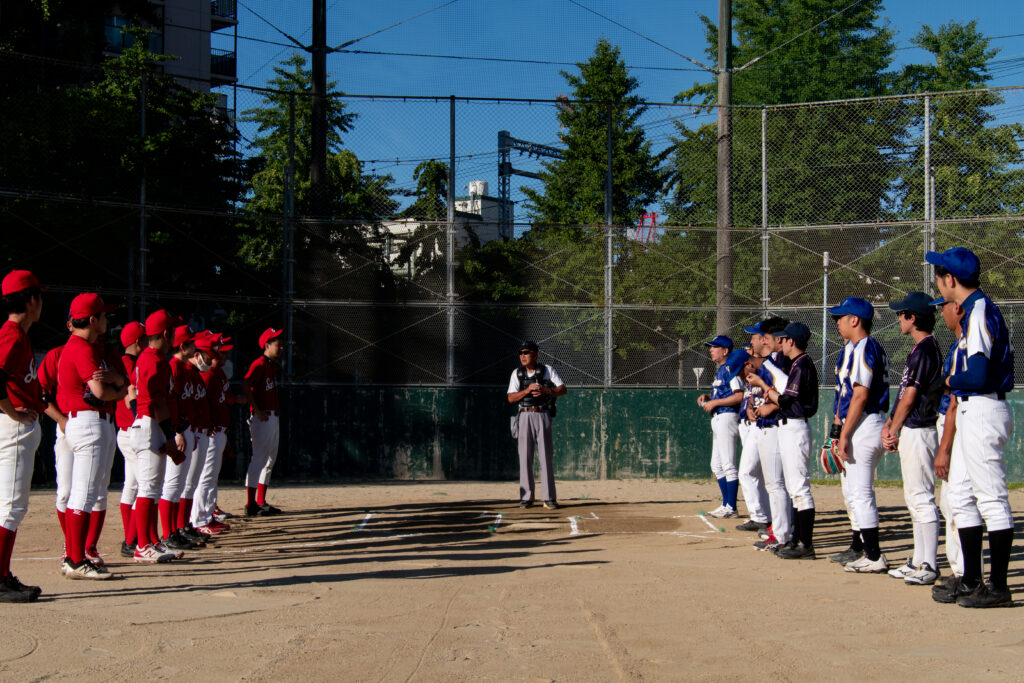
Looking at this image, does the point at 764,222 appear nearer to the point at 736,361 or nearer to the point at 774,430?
the point at 736,361

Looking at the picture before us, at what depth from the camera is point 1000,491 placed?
→ 5.98 m

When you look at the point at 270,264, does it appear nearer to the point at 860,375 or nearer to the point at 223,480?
the point at 223,480

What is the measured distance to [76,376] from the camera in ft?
22.4

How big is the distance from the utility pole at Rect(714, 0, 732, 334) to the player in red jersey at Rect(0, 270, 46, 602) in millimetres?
12141

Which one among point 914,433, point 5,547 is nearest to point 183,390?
point 5,547

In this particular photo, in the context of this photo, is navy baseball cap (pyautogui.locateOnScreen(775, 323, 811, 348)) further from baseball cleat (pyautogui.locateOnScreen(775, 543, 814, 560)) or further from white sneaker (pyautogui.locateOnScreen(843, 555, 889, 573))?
white sneaker (pyautogui.locateOnScreen(843, 555, 889, 573))

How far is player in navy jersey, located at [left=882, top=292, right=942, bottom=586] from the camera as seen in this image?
681cm

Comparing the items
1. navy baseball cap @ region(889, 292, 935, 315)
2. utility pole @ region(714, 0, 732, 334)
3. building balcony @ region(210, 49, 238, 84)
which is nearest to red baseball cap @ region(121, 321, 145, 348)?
navy baseball cap @ region(889, 292, 935, 315)

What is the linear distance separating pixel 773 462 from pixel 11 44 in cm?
1631

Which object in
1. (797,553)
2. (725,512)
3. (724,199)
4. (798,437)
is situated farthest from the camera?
(724,199)

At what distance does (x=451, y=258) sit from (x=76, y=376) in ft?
32.8

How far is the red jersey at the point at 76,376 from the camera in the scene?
6.82 m

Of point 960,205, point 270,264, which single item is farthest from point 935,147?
point 270,264

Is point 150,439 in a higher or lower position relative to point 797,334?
lower
